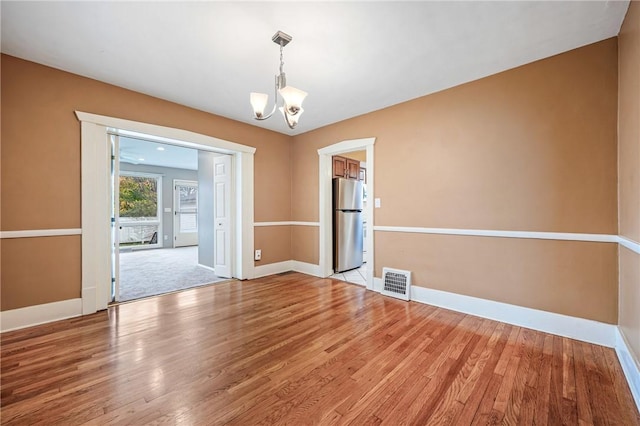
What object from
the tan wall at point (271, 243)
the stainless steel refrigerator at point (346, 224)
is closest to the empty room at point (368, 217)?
the tan wall at point (271, 243)

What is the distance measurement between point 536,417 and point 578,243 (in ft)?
5.27

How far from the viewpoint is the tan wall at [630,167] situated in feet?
5.47

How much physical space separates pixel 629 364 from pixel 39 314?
4.88m

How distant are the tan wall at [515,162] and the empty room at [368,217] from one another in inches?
0.7

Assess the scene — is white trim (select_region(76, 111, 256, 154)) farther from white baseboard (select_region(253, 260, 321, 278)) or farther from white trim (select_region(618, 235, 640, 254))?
white trim (select_region(618, 235, 640, 254))

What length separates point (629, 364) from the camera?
68.0 inches

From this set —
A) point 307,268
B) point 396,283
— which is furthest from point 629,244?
point 307,268

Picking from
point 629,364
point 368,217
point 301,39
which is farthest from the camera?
point 368,217

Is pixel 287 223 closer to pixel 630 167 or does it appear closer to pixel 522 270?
pixel 522 270

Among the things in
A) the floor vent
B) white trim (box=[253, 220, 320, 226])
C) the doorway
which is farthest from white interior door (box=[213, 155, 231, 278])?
the floor vent

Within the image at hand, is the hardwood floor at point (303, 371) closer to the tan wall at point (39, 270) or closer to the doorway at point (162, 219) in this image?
the tan wall at point (39, 270)

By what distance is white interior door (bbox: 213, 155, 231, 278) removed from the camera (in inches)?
170

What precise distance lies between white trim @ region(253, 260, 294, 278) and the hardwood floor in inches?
59.8

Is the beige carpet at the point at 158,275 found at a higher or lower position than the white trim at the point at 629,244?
lower
